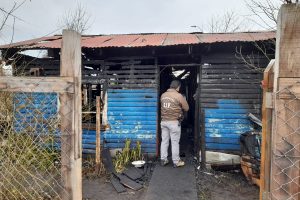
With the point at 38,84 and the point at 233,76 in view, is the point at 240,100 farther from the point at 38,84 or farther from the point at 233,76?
the point at 38,84

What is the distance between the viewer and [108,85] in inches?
283

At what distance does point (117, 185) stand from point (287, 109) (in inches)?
174

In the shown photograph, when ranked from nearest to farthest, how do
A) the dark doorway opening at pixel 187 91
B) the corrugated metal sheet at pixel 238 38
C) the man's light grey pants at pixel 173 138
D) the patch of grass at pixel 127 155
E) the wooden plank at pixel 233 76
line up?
the corrugated metal sheet at pixel 238 38
the man's light grey pants at pixel 173 138
the wooden plank at pixel 233 76
the patch of grass at pixel 127 155
the dark doorway opening at pixel 187 91

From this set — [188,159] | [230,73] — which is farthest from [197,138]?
[230,73]

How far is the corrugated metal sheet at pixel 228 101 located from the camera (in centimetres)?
655

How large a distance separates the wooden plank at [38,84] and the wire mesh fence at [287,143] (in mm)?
1513

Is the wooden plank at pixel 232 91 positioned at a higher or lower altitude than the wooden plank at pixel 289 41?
lower

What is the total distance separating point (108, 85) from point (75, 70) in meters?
5.19

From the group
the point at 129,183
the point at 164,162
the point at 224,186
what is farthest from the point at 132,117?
the point at 224,186

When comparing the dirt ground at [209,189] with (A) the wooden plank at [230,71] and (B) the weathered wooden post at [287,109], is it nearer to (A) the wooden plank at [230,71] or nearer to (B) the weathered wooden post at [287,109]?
(A) the wooden plank at [230,71]

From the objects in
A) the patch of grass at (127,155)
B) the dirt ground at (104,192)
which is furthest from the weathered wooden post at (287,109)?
the patch of grass at (127,155)

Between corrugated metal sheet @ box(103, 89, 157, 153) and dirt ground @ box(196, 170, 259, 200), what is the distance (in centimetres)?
169

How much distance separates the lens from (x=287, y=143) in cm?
169

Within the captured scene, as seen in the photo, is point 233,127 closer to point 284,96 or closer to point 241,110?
point 241,110
